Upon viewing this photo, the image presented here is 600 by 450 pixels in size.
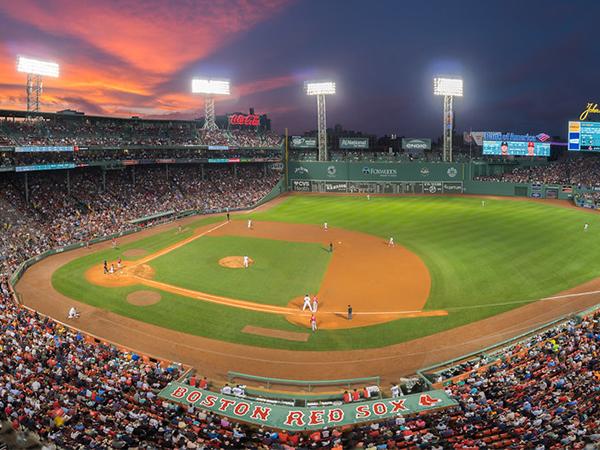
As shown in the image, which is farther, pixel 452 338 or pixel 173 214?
pixel 173 214

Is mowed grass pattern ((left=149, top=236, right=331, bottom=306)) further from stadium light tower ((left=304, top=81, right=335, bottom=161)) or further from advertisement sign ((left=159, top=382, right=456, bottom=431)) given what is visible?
stadium light tower ((left=304, top=81, right=335, bottom=161))

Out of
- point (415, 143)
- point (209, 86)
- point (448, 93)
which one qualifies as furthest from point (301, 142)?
point (448, 93)

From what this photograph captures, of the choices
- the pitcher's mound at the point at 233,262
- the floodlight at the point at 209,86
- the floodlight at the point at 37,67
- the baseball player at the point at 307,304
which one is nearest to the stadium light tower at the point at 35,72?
the floodlight at the point at 37,67

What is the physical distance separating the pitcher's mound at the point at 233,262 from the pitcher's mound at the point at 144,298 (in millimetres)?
6741

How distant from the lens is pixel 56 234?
41.1 metres

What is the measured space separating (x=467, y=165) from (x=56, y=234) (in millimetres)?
60707

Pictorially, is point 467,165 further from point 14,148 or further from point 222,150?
point 14,148

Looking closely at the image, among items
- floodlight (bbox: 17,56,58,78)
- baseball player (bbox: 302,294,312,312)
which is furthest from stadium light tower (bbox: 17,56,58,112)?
baseball player (bbox: 302,294,312,312)

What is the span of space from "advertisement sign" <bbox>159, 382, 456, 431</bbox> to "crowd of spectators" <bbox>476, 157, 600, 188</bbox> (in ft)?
204

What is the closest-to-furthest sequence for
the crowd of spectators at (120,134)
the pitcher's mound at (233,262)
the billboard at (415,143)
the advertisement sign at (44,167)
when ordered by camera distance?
1. the pitcher's mound at (233,262)
2. the advertisement sign at (44,167)
3. the crowd of spectators at (120,134)
4. the billboard at (415,143)

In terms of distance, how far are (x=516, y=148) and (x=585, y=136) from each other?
10047 mm

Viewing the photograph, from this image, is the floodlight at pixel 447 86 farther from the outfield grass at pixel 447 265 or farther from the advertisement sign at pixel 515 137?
the outfield grass at pixel 447 265

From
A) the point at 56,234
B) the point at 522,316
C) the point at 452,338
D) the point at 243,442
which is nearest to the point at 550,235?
the point at 522,316

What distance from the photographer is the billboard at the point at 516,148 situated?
70.9 metres
